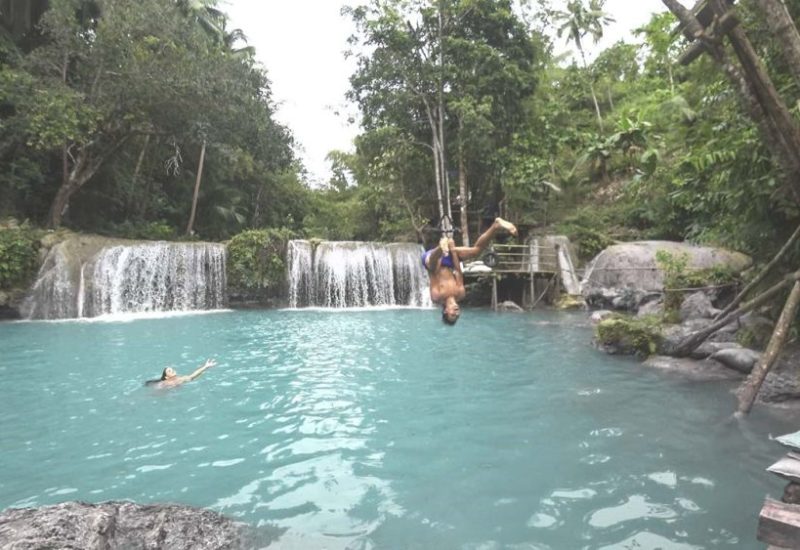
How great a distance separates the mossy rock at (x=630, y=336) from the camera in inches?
383

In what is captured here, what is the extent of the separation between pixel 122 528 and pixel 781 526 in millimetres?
Answer: 3958

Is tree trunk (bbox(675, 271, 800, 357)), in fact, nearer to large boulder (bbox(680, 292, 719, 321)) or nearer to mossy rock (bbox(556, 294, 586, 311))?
large boulder (bbox(680, 292, 719, 321))

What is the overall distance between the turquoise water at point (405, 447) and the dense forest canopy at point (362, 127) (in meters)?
7.63

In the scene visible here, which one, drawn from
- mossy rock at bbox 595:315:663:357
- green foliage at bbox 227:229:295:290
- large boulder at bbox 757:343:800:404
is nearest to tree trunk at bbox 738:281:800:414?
large boulder at bbox 757:343:800:404

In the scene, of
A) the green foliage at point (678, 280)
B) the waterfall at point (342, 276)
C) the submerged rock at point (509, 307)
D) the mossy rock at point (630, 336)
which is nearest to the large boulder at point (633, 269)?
the submerged rock at point (509, 307)

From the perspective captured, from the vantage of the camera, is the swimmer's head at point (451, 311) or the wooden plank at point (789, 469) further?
the swimmer's head at point (451, 311)

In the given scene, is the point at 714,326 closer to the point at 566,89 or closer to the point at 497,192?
the point at 497,192

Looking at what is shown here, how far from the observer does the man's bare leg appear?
4427 millimetres

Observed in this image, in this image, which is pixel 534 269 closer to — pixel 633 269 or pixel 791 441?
pixel 633 269

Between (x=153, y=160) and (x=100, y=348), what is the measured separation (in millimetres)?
17911

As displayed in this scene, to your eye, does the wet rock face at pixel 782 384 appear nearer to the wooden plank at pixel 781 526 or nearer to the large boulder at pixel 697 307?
the large boulder at pixel 697 307

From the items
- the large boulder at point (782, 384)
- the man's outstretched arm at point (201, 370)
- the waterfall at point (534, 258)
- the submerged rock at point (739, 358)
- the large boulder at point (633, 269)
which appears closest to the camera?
the large boulder at point (782, 384)

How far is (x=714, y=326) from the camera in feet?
25.1

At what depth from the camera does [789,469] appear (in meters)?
3.38
